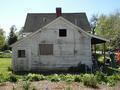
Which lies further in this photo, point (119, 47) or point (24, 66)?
point (119, 47)

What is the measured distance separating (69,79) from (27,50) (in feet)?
38.4

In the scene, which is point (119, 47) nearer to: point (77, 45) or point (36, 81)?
point (77, 45)

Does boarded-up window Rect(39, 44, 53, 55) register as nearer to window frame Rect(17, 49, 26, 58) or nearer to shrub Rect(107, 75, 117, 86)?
window frame Rect(17, 49, 26, 58)

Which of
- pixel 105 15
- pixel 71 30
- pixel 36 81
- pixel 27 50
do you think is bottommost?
pixel 36 81

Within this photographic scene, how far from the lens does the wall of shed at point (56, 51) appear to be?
2902 cm

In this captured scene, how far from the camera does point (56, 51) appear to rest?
29.1 metres

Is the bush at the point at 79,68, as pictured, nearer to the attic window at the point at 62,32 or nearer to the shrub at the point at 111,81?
the attic window at the point at 62,32

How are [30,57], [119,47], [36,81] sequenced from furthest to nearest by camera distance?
[119,47]
[30,57]
[36,81]

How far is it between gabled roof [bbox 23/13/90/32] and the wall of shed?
48.2ft

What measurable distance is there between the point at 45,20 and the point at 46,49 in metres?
17.1

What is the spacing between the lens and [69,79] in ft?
59.3

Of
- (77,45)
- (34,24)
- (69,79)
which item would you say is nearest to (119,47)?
(34,24)

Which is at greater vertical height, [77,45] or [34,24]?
[34,24]

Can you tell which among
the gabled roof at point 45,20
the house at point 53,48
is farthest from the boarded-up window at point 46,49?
the gabled roof at point 45,20
